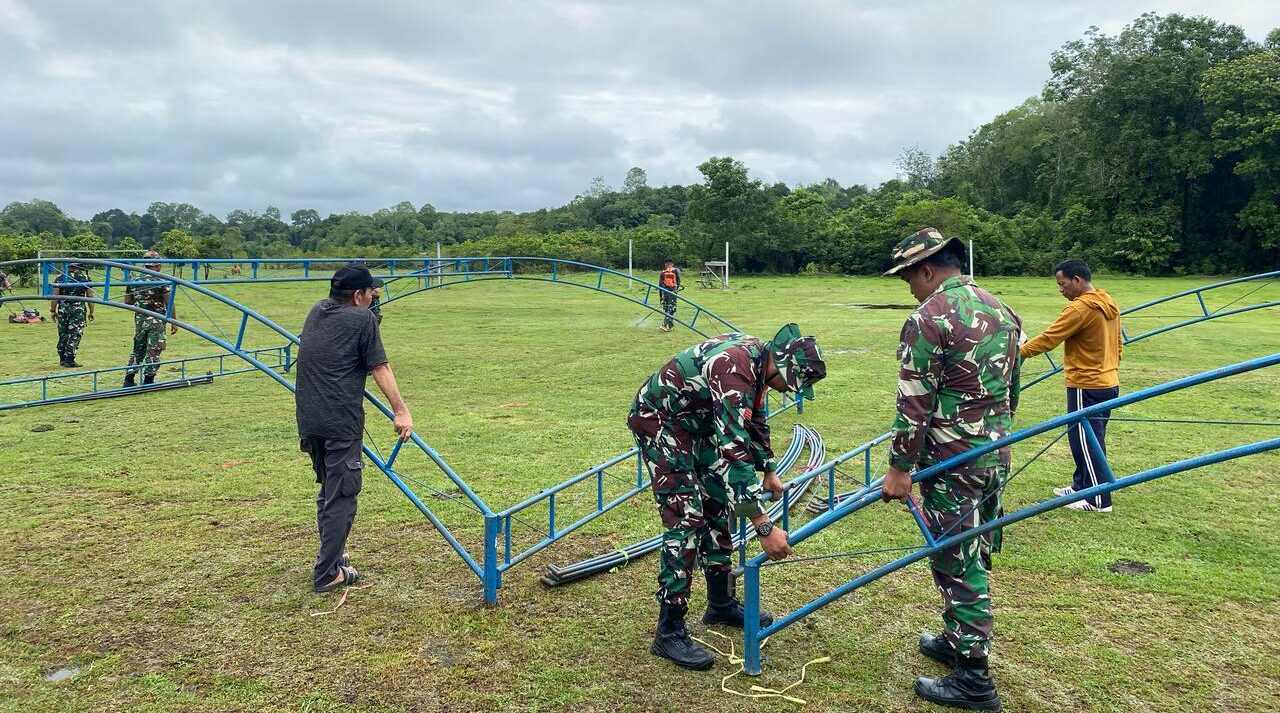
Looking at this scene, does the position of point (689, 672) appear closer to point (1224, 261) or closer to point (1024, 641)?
point (1024, 641)

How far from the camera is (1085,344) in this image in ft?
20.9

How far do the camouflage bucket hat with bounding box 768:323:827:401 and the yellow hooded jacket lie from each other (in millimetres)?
3193

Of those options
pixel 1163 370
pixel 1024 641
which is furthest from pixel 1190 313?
pixel 1024 641

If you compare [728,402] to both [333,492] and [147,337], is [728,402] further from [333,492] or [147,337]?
[147,337]

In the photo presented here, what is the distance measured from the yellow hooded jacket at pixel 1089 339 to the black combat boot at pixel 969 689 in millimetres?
3042

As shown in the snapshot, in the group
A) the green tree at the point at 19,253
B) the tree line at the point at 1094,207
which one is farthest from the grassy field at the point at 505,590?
the tree line at the point at 1094,207

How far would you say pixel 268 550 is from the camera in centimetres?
593

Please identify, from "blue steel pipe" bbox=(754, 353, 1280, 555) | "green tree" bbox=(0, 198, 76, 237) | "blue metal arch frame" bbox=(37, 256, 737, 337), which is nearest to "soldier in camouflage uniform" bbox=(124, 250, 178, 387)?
"blue metal arch frame" bbox=(37, 256, 737, 337)

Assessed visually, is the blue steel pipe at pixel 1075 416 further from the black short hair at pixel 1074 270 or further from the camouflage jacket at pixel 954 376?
the black short hair at pixel 1074 270

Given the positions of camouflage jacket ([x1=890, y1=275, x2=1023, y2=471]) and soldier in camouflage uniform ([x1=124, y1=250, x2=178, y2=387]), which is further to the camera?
soldier in camouflage uniform ([x1=124, y1=250, x2=178, y2=387])

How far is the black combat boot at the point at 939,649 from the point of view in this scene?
4266 mm

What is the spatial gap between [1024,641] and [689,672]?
187cm

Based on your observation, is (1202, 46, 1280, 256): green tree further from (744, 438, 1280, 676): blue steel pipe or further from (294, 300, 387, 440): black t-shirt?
(294, 300, 387, 440): black t-shirt

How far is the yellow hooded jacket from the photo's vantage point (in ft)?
20.4
